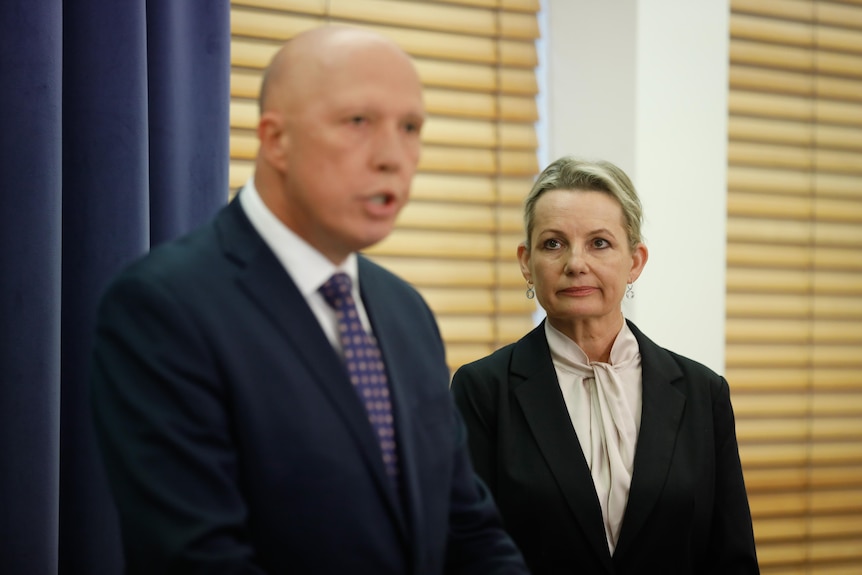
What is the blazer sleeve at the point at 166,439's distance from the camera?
860mm

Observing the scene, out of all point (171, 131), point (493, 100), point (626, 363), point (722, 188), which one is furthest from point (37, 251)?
point (722, 188)

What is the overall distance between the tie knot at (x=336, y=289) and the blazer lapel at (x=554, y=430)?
2.78 ft

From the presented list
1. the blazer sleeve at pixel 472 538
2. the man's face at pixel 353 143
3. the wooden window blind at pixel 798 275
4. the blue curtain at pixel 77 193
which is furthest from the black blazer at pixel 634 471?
the wooden window blind at pixel 798 275

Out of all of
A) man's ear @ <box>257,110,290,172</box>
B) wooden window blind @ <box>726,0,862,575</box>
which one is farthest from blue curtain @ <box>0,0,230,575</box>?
wooden window blind @ <box>726,0,862,575</box>

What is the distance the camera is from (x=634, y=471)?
5.67 feet

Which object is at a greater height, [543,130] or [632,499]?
[543,130]

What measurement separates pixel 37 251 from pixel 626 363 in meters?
1.13

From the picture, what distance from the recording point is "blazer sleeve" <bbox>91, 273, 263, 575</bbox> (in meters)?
0.86

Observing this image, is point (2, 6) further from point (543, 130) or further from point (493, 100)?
point (543, 130)

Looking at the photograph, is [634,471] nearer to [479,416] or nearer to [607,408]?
[607,408]

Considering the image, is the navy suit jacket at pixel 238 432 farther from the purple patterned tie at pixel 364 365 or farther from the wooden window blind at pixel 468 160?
the wooden window blind at pixel 468 160

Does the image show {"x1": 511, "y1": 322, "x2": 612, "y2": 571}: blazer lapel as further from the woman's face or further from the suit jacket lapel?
the suit jacket lapel

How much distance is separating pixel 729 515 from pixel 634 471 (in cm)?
23

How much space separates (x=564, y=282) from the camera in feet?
5.89
